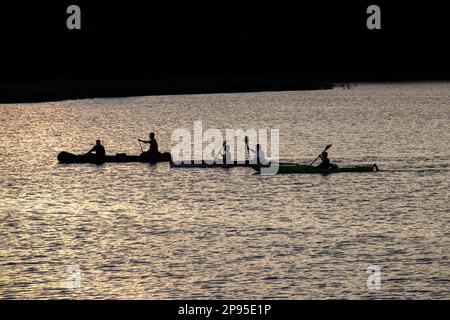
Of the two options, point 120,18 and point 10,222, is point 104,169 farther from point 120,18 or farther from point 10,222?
point 120,18

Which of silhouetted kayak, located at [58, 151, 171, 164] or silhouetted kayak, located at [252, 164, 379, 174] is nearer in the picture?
silhouetted kayak, located at [252, 164, 379, 174]

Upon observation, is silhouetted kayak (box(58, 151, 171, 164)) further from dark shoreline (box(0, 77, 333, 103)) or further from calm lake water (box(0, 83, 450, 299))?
dark shoreline (box(0, 77, 333, 103))

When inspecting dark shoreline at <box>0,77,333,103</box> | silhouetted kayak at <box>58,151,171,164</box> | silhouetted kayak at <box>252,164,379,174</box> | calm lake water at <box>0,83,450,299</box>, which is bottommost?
calm lake water at <box>0,83,450,299</box>

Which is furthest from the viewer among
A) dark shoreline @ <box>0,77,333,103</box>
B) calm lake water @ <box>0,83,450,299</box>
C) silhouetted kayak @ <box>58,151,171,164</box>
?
dark shoreline @ <box>0,77,333,103</box>

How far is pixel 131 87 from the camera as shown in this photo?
164 meters

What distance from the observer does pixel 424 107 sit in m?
135

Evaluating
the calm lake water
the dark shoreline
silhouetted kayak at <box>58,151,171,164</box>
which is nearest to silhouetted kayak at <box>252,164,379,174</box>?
the calm lake water

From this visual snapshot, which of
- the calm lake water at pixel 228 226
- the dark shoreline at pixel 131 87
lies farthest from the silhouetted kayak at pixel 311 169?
the dark shoreline at pixel 131 87

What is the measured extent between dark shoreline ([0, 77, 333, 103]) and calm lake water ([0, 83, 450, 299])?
55.8 m

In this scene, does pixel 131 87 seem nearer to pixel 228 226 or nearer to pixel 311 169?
pixel 311 169

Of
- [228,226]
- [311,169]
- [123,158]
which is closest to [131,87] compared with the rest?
[123,158]

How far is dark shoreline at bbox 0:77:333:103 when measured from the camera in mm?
141600

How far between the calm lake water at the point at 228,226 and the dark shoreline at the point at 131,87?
55.8 metres
